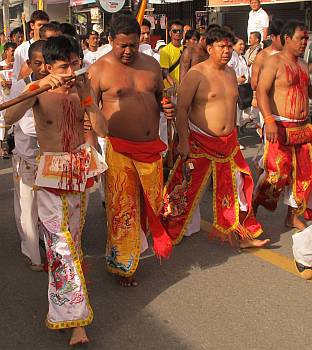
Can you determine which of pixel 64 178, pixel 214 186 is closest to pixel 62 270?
pixel 64 178

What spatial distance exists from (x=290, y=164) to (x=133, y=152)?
1.54 m

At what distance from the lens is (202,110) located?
4496 millimetres

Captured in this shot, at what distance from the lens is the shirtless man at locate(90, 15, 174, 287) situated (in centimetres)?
393

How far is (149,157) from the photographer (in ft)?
13.1

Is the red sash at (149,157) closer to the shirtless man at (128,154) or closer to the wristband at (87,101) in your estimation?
the shirtless man at (128,154)

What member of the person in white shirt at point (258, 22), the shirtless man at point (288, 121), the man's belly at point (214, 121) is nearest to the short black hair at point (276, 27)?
the shirtless man at point (288, 121)

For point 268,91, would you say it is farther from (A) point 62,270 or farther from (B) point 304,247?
(A) point 62,270

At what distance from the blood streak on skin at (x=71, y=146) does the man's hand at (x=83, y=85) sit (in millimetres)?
79

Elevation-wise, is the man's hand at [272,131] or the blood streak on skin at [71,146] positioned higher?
the blood streak on skin at [71,146]

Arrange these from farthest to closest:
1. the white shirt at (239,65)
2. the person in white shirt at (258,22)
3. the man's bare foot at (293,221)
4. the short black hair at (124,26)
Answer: the person in white shirt at (258,22)
the white shirt at (239,65)
the man's bare foot at (293,221)
the short black hair at (124,26)

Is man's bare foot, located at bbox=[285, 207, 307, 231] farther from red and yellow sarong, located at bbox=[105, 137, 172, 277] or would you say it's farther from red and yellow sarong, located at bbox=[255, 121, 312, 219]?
red and yellow sarong, located at bbox=[105, 137, 172, 277]

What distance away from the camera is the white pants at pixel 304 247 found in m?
3.86

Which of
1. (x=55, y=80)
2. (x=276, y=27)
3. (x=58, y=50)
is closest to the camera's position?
(x=55, y=80)

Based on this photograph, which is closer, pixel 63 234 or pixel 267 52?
pixel 63 234
